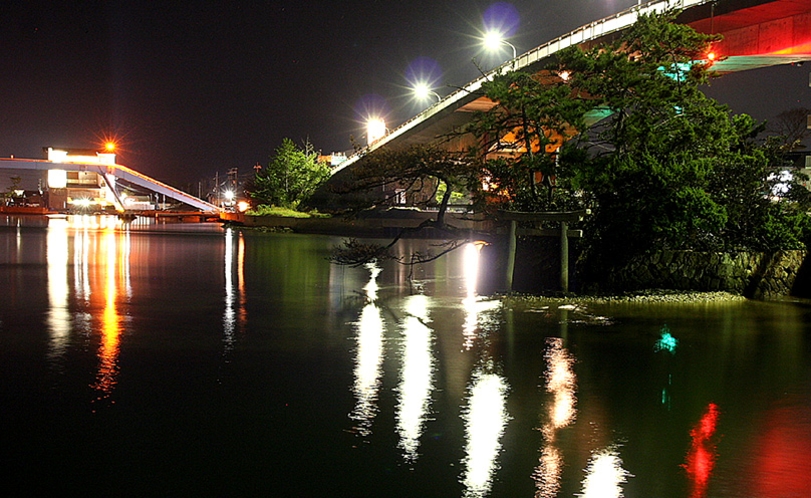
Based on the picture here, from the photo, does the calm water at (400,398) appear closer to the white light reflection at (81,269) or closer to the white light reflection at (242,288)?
the white light reflection at (242,288)

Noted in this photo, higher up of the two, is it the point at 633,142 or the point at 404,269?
the point at 633,142

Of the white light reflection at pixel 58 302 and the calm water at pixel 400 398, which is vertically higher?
the white light reflection at pixel 58 302

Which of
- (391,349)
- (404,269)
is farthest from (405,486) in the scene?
(404,269)

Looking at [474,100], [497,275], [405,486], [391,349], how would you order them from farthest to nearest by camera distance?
[474,100] → [497,275] → [391,349] → [405,486]

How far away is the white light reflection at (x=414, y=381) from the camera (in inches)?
353

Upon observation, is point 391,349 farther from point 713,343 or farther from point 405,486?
point 405,486

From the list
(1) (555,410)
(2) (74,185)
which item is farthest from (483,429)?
(2) (74,185)

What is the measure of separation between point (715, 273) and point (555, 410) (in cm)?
1309

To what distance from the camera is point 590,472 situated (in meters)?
Answer: 7.84

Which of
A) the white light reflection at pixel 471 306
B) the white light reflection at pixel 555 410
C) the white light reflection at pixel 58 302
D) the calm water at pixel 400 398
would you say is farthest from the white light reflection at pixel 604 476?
the white light reflection at pixel 58 302

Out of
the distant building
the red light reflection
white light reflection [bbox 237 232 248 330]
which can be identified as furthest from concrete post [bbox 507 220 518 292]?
the distant building

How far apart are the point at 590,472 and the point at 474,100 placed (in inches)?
1793

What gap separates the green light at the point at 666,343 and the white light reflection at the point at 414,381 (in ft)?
12.4

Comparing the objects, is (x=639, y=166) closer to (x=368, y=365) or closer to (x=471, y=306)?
(x=471, y=306)
